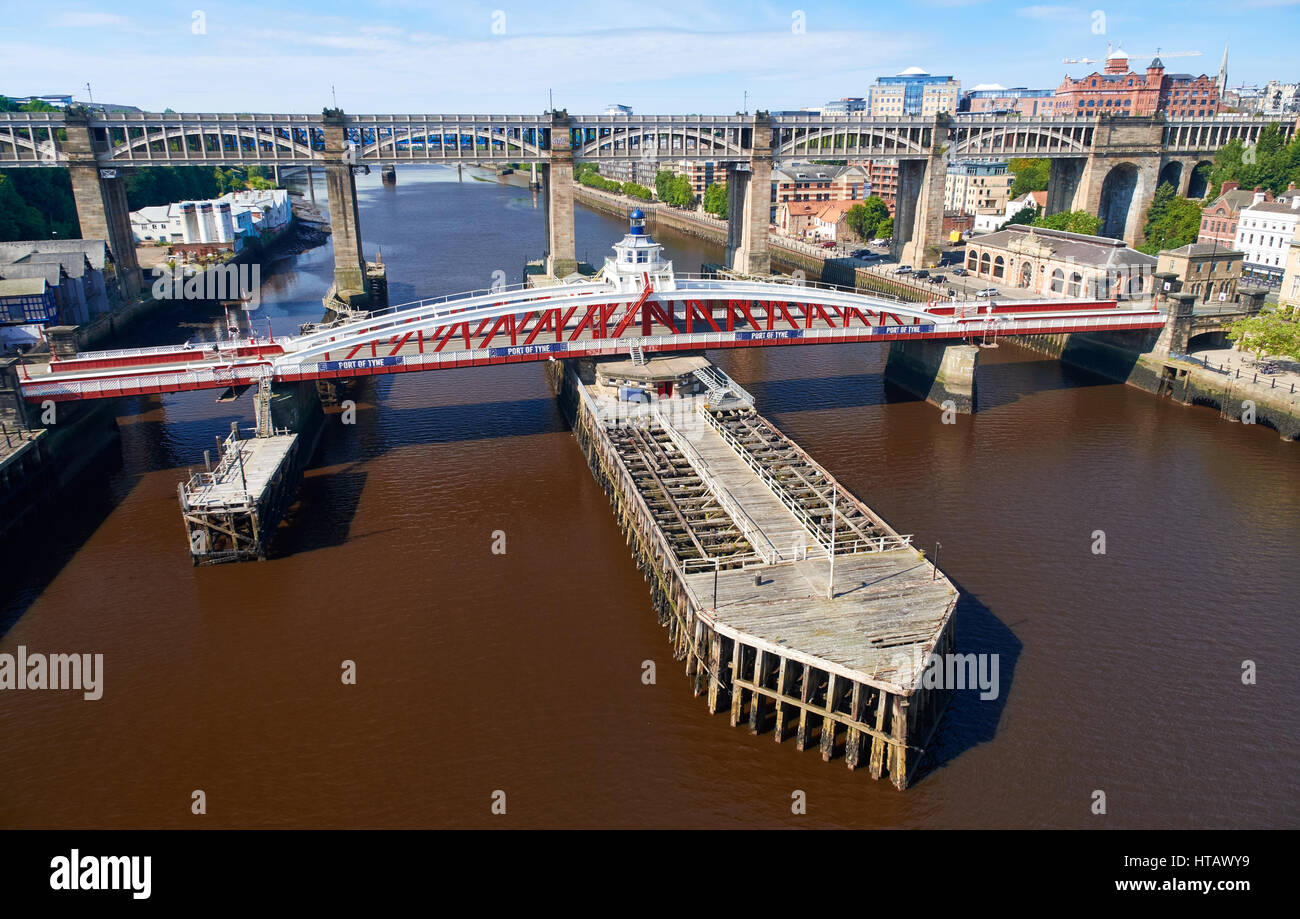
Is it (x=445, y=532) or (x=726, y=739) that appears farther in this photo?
(x=445, y=532)

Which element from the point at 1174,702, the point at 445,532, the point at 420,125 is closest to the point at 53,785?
the point at 445,532

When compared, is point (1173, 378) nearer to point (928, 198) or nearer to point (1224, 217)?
point (928, 198)

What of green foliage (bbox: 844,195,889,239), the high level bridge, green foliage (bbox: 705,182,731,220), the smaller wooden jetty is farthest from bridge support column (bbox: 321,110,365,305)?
green foliage (bbox: 705,182,731,220)

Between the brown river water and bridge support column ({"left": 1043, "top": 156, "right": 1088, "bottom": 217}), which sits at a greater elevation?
bridge support column ({"left": 1043, "top": 156, "right": 1088, "bottom": 217})

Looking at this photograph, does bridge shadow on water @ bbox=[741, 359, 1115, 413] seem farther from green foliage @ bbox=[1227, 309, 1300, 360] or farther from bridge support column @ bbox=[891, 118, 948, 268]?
bridge support column @ bbox=[891, 118, 948, 268]

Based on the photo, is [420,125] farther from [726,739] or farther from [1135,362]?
[726,739]

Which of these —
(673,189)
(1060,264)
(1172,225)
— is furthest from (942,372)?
(673,189)
